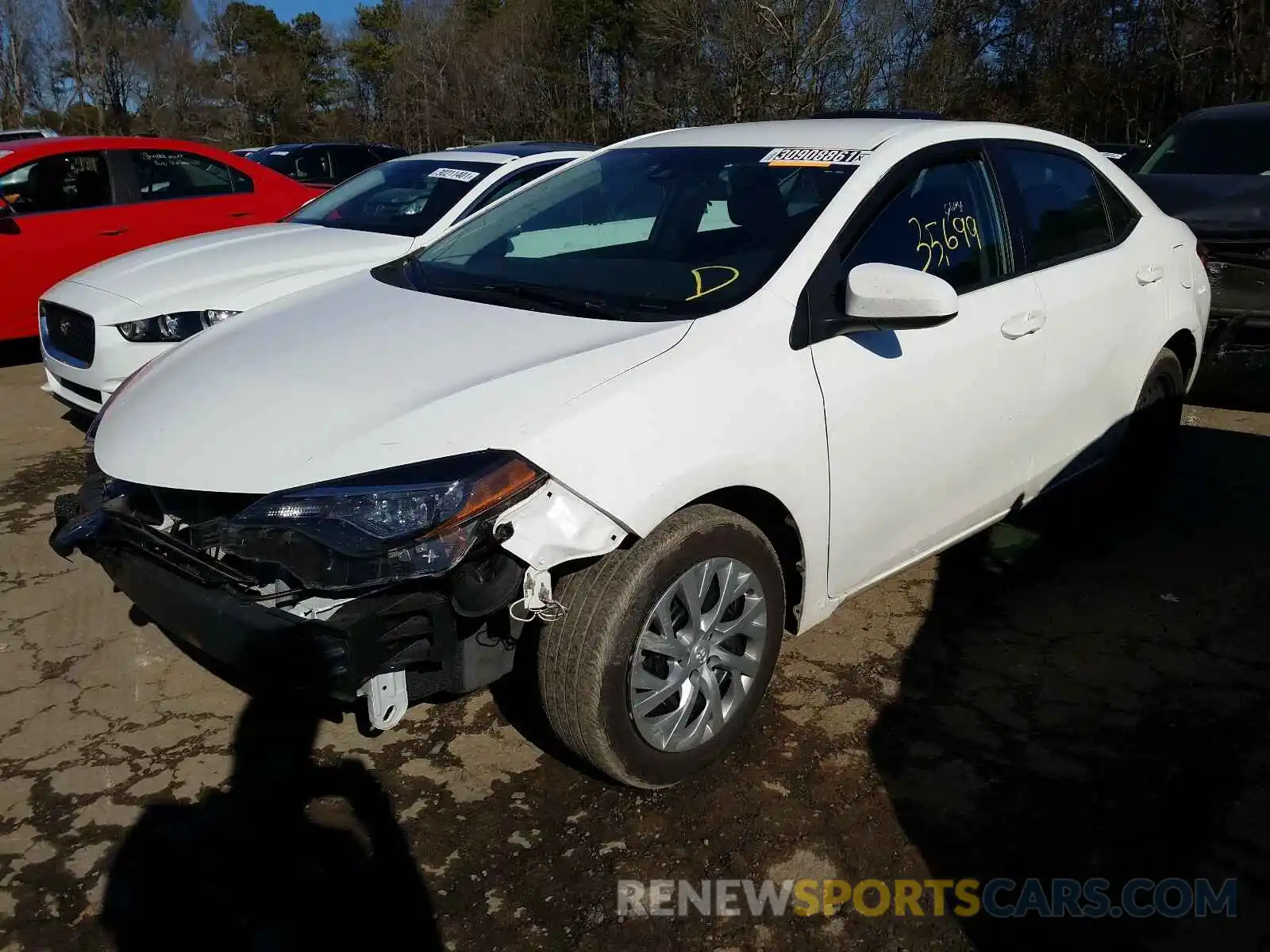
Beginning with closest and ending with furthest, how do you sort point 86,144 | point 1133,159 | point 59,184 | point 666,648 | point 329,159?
point 666,648, point 59,184, point 86,144, point 1133,159, point 329,159

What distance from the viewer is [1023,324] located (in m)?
3.38

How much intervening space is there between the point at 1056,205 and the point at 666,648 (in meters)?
2.36

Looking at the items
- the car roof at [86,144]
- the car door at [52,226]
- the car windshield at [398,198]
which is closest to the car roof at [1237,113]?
the car windshield at [398,198]

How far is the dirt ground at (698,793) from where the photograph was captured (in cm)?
234

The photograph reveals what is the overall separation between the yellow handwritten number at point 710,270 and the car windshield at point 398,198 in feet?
11.5

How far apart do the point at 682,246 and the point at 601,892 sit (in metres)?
1.90

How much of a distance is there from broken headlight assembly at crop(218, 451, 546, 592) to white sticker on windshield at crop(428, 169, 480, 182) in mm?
4553

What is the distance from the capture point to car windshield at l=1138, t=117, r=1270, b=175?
680 centimetres

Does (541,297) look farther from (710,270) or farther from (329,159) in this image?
(329,159)

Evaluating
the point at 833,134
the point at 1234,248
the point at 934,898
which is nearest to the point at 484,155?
the point at 833,134

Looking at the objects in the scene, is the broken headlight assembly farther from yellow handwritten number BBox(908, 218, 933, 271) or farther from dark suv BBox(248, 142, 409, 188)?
dark suv BBox(248, 142, 409, 188)

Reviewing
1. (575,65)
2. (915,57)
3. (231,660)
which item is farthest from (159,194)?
(575,65)

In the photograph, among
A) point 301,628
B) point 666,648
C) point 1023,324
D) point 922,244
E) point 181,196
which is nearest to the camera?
point 301,628

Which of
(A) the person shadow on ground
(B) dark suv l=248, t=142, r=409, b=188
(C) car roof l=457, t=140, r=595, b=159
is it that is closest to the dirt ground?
(A) the person shadow on ground
